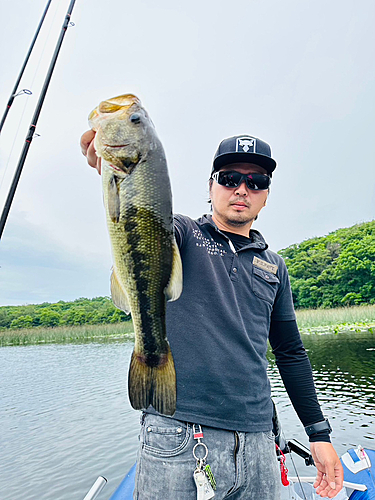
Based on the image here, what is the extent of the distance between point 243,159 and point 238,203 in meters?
0.28

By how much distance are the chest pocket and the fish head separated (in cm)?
101

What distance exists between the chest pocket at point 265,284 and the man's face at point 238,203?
30 centimetres

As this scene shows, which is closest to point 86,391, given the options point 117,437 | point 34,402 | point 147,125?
point 34,402

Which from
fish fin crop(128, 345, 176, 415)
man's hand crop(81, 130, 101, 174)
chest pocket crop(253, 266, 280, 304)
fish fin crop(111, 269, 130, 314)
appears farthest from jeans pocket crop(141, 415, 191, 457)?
man's hand crop(81, 130, 101, 174)

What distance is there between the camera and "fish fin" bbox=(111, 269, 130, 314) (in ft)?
5.32

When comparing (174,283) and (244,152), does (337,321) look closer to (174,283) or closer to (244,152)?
(244,152)

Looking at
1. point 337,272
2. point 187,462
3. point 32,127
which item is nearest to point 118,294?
point 187,462

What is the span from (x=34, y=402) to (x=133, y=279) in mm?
12013

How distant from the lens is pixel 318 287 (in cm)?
4612

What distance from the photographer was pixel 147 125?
152 centimetres

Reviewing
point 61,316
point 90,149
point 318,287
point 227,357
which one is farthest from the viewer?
point 318,287

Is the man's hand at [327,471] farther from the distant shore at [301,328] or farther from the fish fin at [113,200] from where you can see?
the distant shore at [301,328]

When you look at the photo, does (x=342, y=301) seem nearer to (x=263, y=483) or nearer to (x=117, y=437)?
(x=117, y=437)

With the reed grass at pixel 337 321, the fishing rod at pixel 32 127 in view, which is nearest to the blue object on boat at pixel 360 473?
the fishing rod at pixel 32 127
